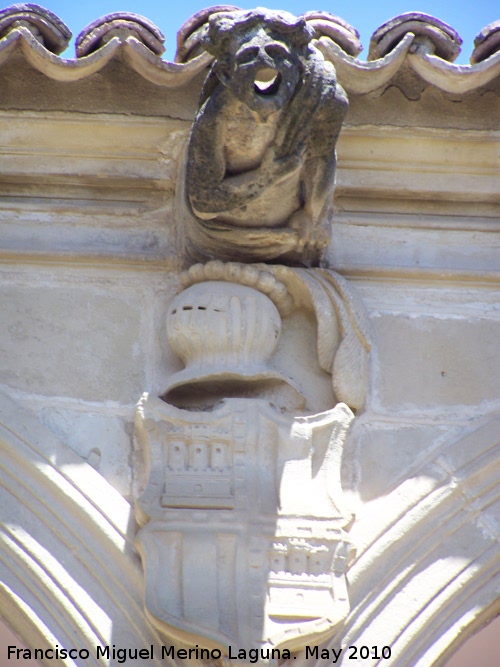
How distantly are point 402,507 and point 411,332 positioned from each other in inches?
18.9

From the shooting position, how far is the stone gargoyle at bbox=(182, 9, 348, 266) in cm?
318

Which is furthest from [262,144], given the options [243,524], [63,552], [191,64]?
[63,552]

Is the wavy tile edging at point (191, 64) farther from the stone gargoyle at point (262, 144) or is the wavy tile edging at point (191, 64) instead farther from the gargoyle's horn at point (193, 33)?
the stone gargoyle at point (262, 144)

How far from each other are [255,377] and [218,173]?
0.43 m

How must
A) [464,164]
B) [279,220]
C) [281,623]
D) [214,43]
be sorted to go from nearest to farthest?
[281,623]
[214,43]
[279,220]
[464,164]

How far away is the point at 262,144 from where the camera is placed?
10.8 ft

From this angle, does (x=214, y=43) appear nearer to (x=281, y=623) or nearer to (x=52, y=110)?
(x=52, y=110)

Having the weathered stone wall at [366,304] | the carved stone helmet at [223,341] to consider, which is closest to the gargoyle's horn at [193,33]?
the weathered stone wall at [366,304]

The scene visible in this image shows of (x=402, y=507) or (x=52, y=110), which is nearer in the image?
(x=402, y=507)

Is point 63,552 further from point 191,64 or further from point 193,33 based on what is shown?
point 193,33

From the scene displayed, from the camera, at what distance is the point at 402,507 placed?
3.19 meters

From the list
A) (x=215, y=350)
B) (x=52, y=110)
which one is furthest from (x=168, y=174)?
(x=215, y=350)

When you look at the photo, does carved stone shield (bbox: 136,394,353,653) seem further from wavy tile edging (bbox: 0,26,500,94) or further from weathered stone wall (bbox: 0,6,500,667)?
wavy tile edging (bbox: 0,26,500,94)

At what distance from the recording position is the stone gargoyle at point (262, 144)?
318cm
